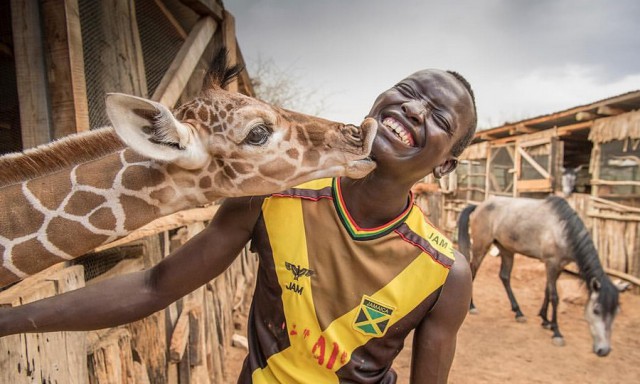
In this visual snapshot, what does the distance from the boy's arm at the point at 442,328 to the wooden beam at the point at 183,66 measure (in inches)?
95.7

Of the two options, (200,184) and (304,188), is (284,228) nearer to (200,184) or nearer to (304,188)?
(304,188)

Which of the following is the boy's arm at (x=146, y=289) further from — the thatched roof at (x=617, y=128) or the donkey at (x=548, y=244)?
the thatched roof at (x=617, y=128)

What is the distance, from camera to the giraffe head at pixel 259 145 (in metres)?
1.58

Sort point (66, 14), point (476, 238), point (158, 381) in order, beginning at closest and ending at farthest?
point (66, 14)
point (158, 381)
point (476, 238)

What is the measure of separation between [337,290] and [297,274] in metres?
0.16

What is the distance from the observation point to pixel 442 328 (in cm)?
155

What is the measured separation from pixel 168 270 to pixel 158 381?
75.8 inches

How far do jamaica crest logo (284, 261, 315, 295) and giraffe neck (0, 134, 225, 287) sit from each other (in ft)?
1.42

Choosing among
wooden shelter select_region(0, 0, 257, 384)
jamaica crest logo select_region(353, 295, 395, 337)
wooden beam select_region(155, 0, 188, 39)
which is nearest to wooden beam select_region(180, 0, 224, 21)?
wooden shelter select_region(0, 0, 257, 384)

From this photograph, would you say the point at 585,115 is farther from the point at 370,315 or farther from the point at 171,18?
the point at 370,315

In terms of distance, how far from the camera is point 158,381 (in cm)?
294

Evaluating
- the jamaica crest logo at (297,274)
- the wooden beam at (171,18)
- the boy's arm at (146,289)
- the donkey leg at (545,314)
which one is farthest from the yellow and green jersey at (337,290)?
the donkey leg at (545,314)

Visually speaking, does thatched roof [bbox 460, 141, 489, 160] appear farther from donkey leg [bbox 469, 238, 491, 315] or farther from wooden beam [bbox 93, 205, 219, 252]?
wooden beam [bbox 93, 205, 219, 252]

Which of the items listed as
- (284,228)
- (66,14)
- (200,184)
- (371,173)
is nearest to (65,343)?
(200,184)
